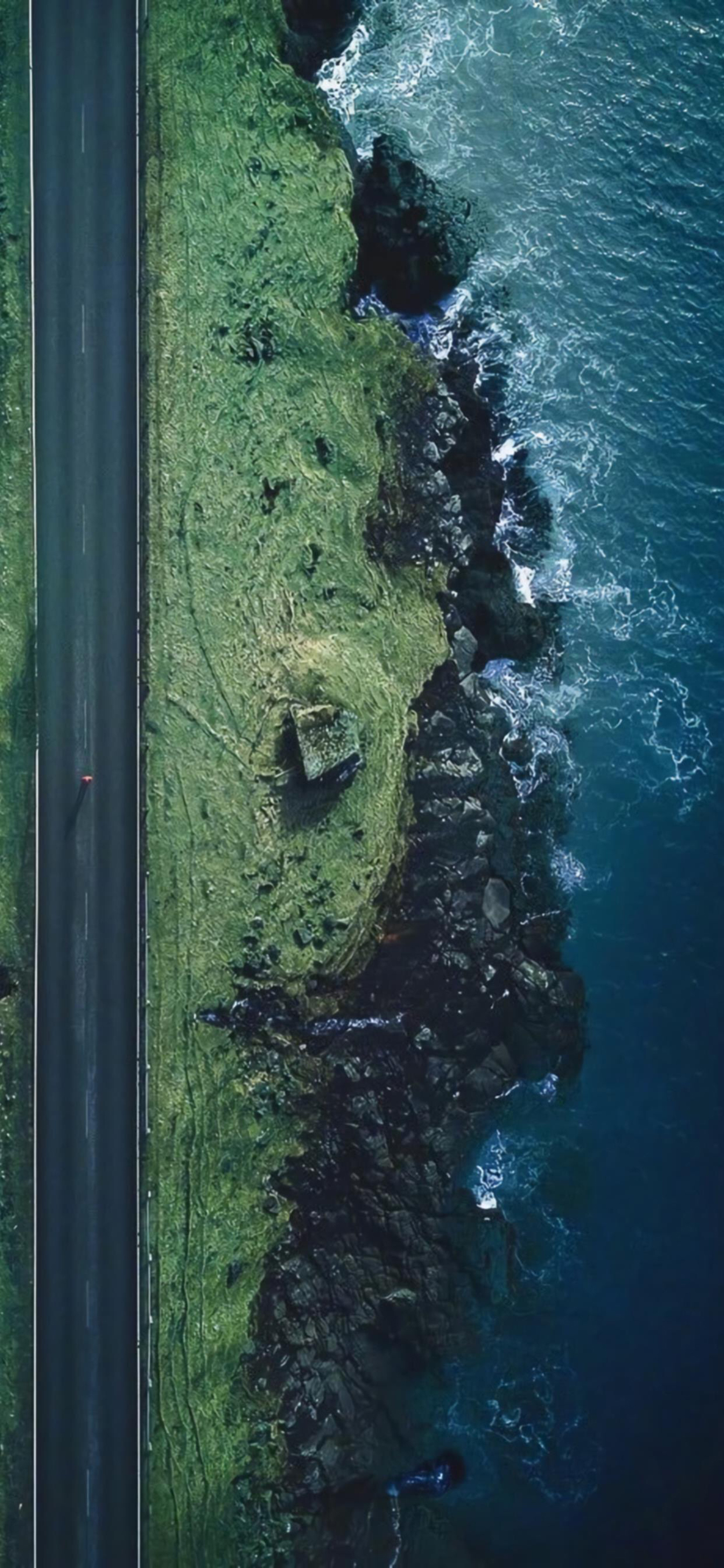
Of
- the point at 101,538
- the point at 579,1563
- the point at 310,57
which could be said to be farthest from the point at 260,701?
the point at 579,1563

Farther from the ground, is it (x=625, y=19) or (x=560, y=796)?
(x=625, y=19)

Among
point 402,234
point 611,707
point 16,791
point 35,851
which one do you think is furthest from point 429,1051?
point 402,234

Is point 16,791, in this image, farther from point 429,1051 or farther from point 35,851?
point 429,1051

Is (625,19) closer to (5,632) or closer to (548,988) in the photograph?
(5,632)

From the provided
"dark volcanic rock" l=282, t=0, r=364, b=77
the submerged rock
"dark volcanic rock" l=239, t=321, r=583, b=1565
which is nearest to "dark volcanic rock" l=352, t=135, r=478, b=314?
"dark volcanic rock" l=239, t=321, r=583, b=1565

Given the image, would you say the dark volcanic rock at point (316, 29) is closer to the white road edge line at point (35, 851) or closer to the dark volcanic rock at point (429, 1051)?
the white road edge line at point (35, 851)

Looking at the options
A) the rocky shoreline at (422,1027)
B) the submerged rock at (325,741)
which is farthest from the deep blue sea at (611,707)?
the submerged rock at (325,741)

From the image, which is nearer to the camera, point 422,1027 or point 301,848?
point 301,848
